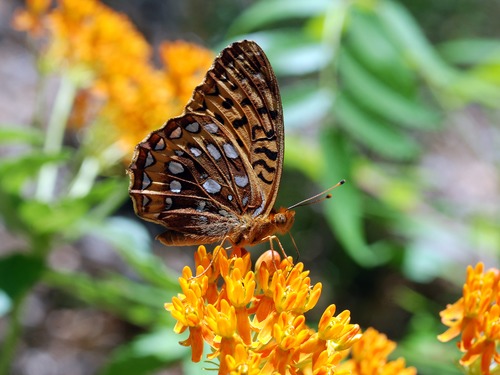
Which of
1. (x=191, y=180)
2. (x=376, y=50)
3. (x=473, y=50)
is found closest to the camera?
(x=191, y=180)

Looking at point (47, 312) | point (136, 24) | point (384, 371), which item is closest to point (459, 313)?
point (384, 371)

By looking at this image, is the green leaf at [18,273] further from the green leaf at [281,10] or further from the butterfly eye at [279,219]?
the green leaf at [281,10]

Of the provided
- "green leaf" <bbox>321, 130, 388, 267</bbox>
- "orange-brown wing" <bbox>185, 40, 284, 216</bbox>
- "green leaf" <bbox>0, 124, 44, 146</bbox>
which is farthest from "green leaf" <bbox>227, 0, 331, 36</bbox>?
"green leaf" <bbox>0, 124, 44, 146</bbox>

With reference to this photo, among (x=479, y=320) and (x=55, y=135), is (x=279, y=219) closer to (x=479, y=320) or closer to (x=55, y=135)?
(x=479, y=320)

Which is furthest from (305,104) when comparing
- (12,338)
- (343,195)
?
(12,338)

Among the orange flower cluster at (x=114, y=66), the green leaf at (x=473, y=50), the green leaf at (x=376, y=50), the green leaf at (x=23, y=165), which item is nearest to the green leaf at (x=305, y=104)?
the green leaf at (x=376, y=50)

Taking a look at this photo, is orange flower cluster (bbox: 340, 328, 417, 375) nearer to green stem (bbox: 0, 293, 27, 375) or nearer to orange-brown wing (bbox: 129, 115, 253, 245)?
orange-brown wing (bbox: 129, 115, 253, 245)

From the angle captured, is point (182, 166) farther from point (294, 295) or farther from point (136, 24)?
point (136, 24)

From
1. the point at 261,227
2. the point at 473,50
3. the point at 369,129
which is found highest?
the point at 473,50
